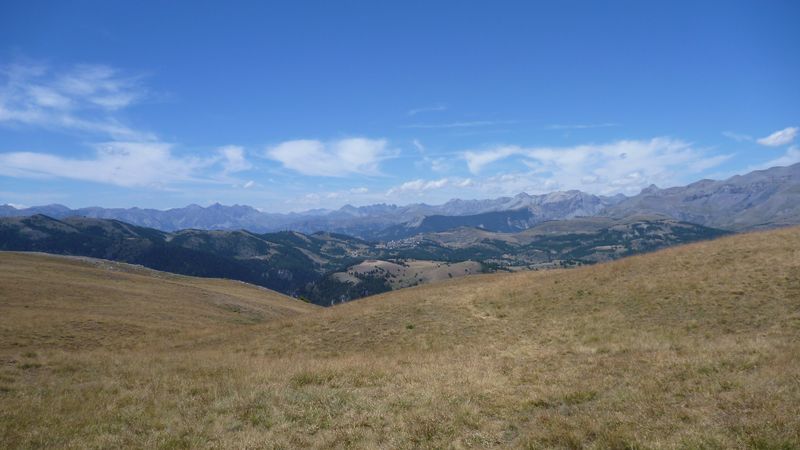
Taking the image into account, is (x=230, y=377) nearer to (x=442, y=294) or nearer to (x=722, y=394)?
(x=722, y=394)

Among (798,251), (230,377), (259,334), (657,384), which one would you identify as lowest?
(259,334)

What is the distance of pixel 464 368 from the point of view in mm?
19000

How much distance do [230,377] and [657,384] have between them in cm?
1642

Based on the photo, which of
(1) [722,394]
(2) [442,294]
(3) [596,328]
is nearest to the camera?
(1) [722,394]

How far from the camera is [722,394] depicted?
12055 mm

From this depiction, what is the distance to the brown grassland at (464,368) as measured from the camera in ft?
36.8

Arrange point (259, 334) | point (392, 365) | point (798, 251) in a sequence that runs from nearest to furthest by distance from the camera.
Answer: point (392, 365) → point (798, 251) → point (259, 334)

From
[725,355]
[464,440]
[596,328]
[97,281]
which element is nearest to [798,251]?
[596,328]

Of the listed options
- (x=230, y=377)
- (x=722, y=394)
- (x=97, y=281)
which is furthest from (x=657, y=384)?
(x=97, y=281)

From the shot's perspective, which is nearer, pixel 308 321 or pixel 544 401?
pixel 544 401

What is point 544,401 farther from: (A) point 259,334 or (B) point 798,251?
(B) point 798,251

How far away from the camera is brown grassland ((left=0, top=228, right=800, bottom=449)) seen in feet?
36.8

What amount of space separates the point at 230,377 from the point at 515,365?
41.3ft

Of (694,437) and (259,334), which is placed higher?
(694,437)
